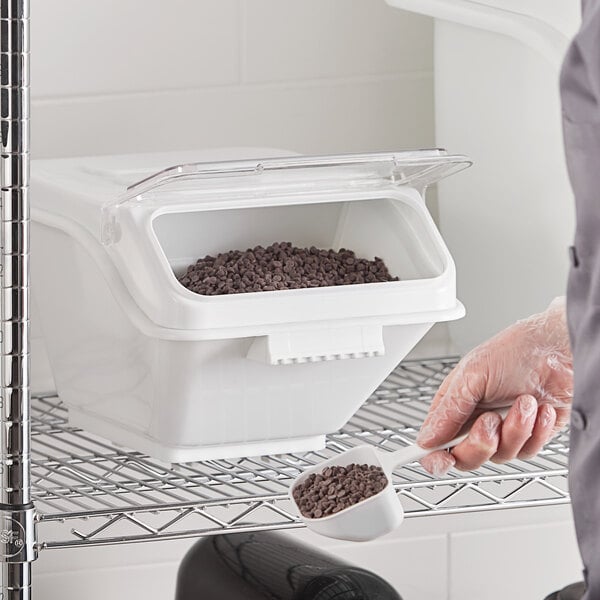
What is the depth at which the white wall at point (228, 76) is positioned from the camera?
116 centimetres

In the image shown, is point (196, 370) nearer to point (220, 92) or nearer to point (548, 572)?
point (220, 92)

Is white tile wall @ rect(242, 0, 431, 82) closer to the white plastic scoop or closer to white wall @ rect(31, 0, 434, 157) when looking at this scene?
white wall @ rect(31, 0, 434, 157)

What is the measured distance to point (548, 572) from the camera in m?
1.47

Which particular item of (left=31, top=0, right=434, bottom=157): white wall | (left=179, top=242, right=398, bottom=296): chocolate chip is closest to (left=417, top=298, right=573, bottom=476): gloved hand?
(left=179, top=242, right=398, bottom=296): chocolate chip

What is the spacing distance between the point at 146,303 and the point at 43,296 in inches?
5.9

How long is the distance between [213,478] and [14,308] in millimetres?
224

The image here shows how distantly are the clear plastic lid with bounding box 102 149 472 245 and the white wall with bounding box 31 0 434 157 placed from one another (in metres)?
0.27

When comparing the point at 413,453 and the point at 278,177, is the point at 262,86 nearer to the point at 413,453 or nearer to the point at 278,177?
the point at 278,177

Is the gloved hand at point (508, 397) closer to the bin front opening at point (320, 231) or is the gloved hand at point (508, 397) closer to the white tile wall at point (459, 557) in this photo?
the bin front opening at point (320, 231)

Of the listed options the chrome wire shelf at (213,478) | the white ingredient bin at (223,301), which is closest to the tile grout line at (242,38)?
the white ingredient bin at (223,301)

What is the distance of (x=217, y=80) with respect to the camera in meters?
1.20

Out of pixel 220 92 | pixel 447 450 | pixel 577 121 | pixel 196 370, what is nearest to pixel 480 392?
pixel 447 450

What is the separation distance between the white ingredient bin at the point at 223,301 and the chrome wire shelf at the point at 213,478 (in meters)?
0.04

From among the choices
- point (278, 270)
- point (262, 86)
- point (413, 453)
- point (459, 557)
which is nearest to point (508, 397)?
point (413, 453)
